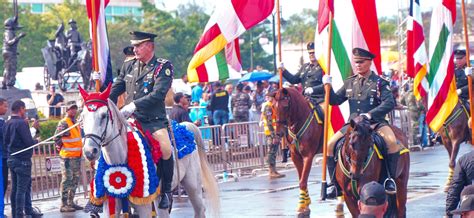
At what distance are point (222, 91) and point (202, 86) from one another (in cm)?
617

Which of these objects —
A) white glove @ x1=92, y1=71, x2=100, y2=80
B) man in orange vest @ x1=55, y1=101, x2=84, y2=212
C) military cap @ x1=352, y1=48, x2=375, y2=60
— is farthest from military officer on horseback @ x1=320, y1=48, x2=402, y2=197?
man in orange vest @ x1=55, y1=101, x2=84, y2=212

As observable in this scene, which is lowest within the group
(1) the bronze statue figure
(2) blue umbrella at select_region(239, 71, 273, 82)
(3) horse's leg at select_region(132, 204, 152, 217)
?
(3) horse's leg at select_region(132, 204, 152, 217)

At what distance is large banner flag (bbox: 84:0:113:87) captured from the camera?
1268 centimetres

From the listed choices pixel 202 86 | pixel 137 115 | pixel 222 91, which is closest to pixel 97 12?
pixel 137 115

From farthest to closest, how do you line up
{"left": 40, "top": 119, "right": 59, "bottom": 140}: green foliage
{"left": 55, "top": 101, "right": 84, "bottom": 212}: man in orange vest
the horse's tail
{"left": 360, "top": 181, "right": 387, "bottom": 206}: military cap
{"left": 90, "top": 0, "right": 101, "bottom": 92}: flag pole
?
{"left": 40, "top": 119, "right": 59, "bottom": 140}: green foliage → {"left": 55, "top": 101, "right": 84, "bottom": 212}: man in orange vest → the horse's tail → {"left": 90, "top": 0, "right": 101, "bottom": 92}: flag pole → {"left": 360, "top": 181, "right": 387, "bottom": 206}: military cap

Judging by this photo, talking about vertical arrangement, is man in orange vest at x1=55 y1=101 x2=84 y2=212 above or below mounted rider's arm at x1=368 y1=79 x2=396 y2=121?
below

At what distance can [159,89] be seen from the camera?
12422 mm

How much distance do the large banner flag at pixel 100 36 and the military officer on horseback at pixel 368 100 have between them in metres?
2.71

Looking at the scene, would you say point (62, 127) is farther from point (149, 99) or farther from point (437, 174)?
point (437, 174)

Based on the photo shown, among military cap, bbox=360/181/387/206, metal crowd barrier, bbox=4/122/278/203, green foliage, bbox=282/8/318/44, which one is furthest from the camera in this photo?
green foliage, bbox=282/8/318/44

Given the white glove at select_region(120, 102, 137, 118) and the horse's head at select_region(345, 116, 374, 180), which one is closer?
the white glove at select_region(120, 102, 137, 118)

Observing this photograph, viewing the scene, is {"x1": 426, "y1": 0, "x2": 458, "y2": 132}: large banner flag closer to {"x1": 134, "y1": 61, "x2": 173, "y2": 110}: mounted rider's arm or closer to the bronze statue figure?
{"x1": 134, "y1": 61, "x2": 173, "y2": 110}: mounted rider's arm

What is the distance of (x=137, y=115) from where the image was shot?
41.1ft

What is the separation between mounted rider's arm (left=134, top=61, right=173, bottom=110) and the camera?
1229 cm
